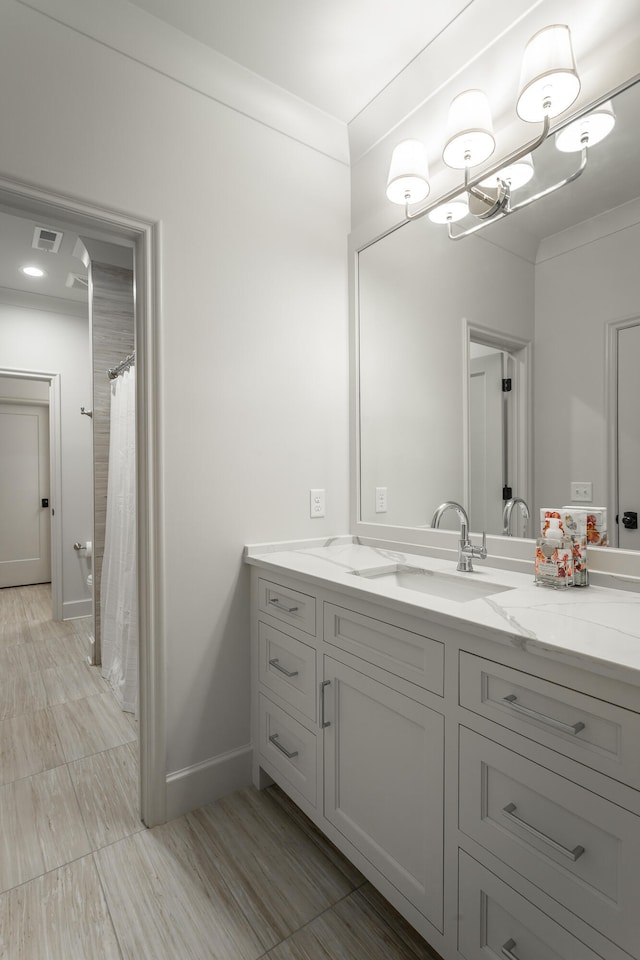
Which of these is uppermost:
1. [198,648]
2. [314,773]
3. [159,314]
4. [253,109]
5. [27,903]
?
[253,109]

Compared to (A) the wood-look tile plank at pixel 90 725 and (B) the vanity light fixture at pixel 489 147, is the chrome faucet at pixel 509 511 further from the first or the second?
(A) the wood-look tile plank at pixel 90 725

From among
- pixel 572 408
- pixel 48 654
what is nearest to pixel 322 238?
pixel 572 408

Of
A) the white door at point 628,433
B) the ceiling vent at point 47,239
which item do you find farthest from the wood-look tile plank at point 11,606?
the white door at point 628,433

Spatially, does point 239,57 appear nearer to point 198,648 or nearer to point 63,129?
point 63,129

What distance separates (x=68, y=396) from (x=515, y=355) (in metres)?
3.69

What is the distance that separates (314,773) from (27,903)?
2.77 ft

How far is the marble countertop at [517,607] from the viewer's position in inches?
32.6

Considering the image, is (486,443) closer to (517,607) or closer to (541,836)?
(517,607)

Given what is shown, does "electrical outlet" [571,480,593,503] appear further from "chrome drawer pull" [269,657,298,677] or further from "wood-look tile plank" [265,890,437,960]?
"wood-look tile plank" [265,890,437,960]

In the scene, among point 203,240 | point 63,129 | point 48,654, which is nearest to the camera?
point 63,129

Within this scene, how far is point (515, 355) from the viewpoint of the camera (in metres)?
1.54

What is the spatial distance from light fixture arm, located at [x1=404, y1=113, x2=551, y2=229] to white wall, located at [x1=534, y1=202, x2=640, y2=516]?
0.83ft

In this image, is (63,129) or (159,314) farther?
(159,314)

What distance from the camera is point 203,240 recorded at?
1733 mm
